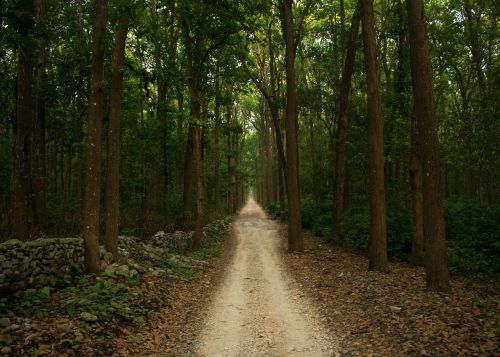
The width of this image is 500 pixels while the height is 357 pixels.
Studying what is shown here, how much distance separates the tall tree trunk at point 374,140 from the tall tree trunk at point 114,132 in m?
7.03

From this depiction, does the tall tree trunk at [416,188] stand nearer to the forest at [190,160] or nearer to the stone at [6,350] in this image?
the forest at [190,160]

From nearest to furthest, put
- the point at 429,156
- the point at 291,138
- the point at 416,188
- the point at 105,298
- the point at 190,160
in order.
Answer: the point at 105,298, the point at 429,156, the point at 416,188, the point at 291,138, the point at 190,160

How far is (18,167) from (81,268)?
3122 mm

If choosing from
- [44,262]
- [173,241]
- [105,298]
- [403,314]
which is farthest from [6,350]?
[173,241]

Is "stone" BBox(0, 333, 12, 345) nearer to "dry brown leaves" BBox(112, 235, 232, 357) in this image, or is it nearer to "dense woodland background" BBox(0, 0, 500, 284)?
"dry brown leaves" BBox(112, 235, 232, 357)

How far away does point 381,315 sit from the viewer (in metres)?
7.57

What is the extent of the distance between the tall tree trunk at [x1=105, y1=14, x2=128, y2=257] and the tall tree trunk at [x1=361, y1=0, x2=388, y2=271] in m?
7.03

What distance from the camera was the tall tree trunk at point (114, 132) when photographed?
10414 millimetres

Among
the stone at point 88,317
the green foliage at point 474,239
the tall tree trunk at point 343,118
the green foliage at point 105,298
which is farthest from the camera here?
the tall tree trunk at point 343,118

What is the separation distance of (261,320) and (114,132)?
644 centimetres

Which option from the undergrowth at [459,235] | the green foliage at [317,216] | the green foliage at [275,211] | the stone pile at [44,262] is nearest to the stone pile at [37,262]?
the stone pile at [44,262]

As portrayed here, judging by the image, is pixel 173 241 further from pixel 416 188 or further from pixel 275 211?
pixel 275 211

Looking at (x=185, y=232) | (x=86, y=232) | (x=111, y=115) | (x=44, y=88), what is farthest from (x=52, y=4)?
(x=185, y=232)

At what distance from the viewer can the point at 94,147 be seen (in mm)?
9461
